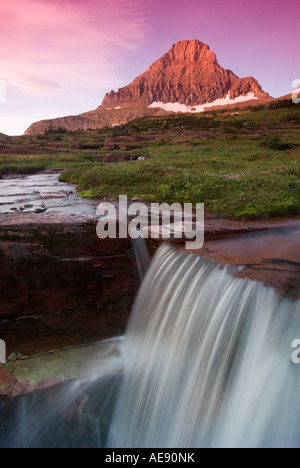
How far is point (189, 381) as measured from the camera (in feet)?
18.4

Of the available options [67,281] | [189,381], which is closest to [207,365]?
[189,381]

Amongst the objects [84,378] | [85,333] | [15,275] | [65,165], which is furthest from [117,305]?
[65,165]

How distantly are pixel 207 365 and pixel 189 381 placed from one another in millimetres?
460

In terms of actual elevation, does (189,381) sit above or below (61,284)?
below

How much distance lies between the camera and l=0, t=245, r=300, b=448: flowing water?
4742 millimetres

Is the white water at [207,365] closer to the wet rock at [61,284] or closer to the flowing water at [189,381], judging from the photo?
the flowing water at [189,381]

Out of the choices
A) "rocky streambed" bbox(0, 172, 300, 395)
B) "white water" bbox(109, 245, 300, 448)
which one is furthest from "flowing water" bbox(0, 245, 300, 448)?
"rocky streambed" bbox(0, 172, 300, 395)

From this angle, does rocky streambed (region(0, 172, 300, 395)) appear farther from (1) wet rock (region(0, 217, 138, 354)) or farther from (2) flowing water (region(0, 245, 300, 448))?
(2) flowing water (region(0, 245, 300, 448))

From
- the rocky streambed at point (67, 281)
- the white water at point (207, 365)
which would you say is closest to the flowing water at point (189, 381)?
the white water at point (207, 365)

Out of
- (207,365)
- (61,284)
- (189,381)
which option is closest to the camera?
(207,365)

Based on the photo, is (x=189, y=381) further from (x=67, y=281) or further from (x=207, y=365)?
(x=67, y=281)

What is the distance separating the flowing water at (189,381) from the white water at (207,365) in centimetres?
1

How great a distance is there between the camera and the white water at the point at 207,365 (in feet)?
15.4

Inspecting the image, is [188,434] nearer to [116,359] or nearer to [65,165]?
[116,359]
